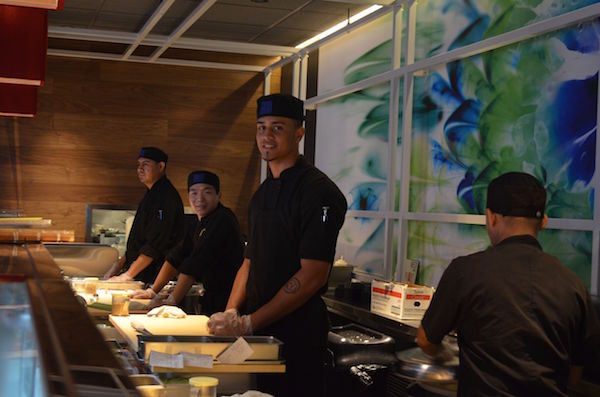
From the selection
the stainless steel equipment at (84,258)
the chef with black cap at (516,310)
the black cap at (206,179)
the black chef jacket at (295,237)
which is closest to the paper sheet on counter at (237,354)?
the black chef jacket at (295,237)

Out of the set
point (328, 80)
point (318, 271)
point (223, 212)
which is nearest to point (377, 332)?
point (223, 212)

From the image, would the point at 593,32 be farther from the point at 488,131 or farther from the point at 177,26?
the point at 177,26

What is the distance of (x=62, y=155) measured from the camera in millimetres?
7602

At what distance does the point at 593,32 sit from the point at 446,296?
5.09ft

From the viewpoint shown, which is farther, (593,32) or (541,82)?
(541,82)

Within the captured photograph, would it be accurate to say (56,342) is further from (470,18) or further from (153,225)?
(153,225)

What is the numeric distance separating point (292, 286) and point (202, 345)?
52cm

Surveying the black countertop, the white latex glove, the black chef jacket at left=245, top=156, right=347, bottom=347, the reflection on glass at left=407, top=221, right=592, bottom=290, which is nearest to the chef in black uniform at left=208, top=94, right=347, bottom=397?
the black chef jacket at left=245, top=156, right=347, bottom=347

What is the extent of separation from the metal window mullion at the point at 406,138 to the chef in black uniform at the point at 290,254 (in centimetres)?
197

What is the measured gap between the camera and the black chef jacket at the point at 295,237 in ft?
9.83

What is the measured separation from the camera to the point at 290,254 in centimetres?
308

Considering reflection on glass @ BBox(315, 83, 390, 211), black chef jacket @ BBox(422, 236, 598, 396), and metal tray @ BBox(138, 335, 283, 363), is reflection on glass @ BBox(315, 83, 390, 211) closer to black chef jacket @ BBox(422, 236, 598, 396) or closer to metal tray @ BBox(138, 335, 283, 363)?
black chef jacket @ BBox(422, 236, 598, 396)

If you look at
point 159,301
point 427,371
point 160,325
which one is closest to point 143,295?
point 159,301

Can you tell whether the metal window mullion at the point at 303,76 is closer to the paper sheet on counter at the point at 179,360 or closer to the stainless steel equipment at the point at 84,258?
the stainless steel equipment at the point at 84,258
